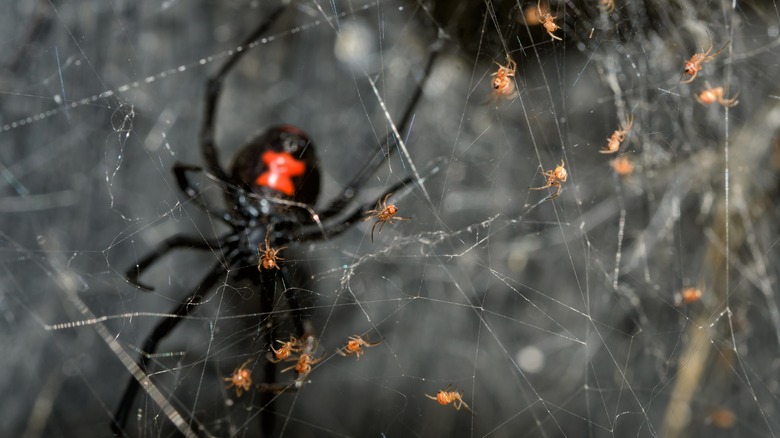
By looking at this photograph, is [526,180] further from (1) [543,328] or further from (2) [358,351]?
(1) [543,328]

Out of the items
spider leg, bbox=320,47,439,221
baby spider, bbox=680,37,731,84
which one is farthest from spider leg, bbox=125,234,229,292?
baby spider, bbox=680,37,731,84

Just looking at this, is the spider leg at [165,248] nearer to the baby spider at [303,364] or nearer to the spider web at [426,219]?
the spider web at [426,219]

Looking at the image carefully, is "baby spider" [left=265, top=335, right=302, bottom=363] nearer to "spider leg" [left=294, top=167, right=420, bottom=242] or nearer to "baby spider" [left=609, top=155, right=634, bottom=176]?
"spider leg" [left=294, top=167, right=420, bottom=242]

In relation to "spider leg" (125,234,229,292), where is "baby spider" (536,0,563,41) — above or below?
above

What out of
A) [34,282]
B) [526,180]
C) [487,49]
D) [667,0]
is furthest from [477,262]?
[34,282]

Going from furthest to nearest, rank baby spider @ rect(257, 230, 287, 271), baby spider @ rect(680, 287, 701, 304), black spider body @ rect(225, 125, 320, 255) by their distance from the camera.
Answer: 1. baby spider @ rect(680, 287, 701, 304)
2. black spider body @ rect(225, 125, 320, 255)
3. baby spider @ rect(257, 230, 287, 271)

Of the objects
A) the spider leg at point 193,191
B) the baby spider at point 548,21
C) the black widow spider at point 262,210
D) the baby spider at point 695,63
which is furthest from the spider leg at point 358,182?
the baby spider at point 695,63

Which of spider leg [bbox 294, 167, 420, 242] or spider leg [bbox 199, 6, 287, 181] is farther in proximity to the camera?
spider leg [bbox 199, 6, 287, 181]
